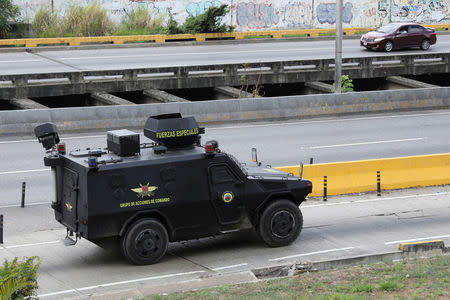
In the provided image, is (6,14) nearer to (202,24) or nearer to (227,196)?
(202,24)

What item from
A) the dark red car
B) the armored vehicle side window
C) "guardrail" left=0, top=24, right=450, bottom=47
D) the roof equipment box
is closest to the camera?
the roof equipment box

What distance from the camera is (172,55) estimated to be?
3662 cm

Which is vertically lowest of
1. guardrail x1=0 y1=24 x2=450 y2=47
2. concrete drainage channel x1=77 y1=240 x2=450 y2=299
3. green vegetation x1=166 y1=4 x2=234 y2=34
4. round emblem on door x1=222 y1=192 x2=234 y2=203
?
concrete drainage channel x1=77 y1=240 x2=450 y2=299

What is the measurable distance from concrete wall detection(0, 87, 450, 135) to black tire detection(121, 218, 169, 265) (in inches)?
509

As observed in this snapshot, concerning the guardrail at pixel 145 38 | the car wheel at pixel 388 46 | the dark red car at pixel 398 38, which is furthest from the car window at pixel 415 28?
the guardrail at pixel 145 38

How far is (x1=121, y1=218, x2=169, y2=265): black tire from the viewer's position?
11883 millimetres

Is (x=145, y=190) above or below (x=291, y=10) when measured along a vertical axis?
below

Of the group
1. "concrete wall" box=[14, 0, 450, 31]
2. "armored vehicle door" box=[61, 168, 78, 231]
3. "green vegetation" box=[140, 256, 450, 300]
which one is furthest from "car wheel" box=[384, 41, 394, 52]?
"armored vehicle door" box=[61, 168, 78, 231]

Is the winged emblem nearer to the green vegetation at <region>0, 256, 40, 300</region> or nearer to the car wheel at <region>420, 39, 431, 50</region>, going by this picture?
the green vegetation at <region>0, 256, 40, 300</region>

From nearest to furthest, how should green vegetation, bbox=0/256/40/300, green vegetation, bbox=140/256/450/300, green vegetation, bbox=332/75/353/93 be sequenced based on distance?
green vegetation, bbox=0/256/40/300, green vegetation, bbox=140/256/450/300, green vegetation, bbox=332/75/353/93

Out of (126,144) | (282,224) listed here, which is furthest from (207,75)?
(126,144)

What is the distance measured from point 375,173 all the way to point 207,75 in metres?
13.0

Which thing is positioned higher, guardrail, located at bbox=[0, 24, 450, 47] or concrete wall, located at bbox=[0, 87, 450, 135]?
guardrail, located at bbox=[0, 24, 450, 47]

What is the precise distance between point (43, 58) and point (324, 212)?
22817 mm
